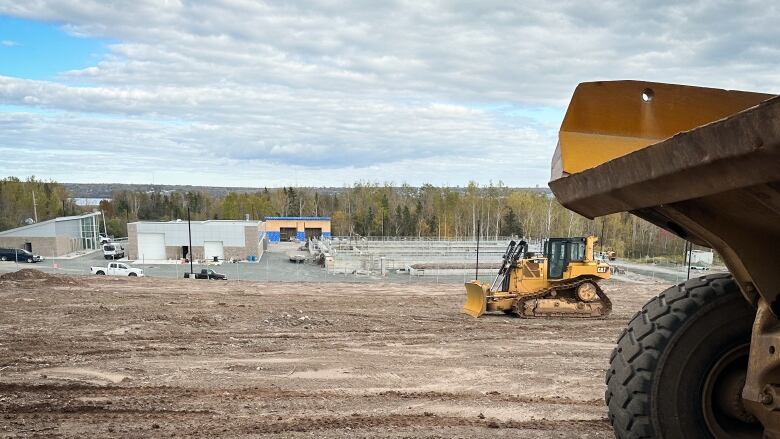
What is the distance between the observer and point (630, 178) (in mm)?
2391

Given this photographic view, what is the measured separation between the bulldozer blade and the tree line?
48.5 m

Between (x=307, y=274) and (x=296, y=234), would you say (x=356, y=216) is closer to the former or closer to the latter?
(x=296, y=234)

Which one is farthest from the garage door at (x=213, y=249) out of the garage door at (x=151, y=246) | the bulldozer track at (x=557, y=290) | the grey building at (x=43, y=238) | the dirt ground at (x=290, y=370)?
the bulldozer track at (x=557, y=290)

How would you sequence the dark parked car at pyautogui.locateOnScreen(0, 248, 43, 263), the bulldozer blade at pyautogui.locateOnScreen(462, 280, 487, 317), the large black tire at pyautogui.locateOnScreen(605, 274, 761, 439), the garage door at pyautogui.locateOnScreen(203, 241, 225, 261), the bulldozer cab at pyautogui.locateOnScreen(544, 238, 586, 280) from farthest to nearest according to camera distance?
the garage door at pyautogui.locateOnScreen(203, 241, 225, 261)
the dark parked car at pyautogui.locateOnScreen(0, 248, 43, 263)
the bulldozer cab at pyautogui.locateOnScreen(544, 238, 586, 280)
the bulldozer blade at pyautogui.locateOnScreen(462, 280, 487, 317)
the large black tire at pyautogui.locateOnScreen(605, 274, 761, 439)

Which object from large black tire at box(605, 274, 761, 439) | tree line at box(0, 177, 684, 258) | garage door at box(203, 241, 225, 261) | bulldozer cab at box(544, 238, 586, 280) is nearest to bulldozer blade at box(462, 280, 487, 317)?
bulldozer cab at box(544, 238, 586, 280)

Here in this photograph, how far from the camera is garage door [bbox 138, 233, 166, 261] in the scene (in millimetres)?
45000

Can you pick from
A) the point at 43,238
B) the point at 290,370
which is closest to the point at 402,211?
the point at 43,238

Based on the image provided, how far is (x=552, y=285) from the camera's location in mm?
17719

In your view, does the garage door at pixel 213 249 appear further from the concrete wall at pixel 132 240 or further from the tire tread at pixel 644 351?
the tire tread at pixel 644 351

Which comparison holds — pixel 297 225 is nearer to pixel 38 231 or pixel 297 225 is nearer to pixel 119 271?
pixel 38 231

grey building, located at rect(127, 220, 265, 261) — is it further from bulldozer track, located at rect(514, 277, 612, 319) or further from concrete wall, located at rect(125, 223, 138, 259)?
bulldozer track, located at rect(514, 277, 612, 319)

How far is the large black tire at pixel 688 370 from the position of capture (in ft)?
10.1

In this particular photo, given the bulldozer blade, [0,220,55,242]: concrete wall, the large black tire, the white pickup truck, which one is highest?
the large black tire

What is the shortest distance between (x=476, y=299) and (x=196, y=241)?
1303 inches
